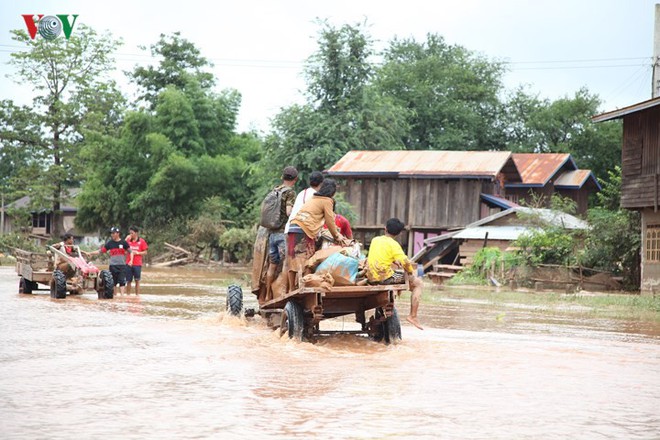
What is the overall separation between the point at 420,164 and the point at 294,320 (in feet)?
107

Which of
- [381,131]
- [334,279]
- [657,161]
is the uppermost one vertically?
[381,131]

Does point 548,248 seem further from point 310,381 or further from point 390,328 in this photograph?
point 310,381

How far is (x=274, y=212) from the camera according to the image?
529 inches

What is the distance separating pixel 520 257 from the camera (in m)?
33.8

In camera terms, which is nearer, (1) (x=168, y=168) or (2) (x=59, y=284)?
(2) (x=59, y=284)

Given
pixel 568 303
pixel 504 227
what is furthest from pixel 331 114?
pixel 568 303

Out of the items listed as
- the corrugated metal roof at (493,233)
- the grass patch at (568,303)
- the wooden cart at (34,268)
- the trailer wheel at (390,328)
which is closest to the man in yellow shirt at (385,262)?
the trailer wheel at (390,328)

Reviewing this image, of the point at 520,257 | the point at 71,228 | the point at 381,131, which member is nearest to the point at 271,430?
the point at 520,257

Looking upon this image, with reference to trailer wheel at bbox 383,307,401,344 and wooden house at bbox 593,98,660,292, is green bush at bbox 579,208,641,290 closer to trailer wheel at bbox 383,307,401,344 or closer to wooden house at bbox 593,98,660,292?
wooden house at bbox 593,98,660,292

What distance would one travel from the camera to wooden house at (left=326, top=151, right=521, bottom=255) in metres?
43.1

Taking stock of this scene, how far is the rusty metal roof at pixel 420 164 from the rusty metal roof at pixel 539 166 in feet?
17.2

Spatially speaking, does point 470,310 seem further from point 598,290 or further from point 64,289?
point 598,290

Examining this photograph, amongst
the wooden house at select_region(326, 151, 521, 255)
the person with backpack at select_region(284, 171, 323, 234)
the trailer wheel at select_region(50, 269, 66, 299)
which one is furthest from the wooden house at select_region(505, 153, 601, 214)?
the person with backpack at select_region(284, 171, 323, 234)

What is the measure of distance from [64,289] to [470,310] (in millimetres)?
8992
